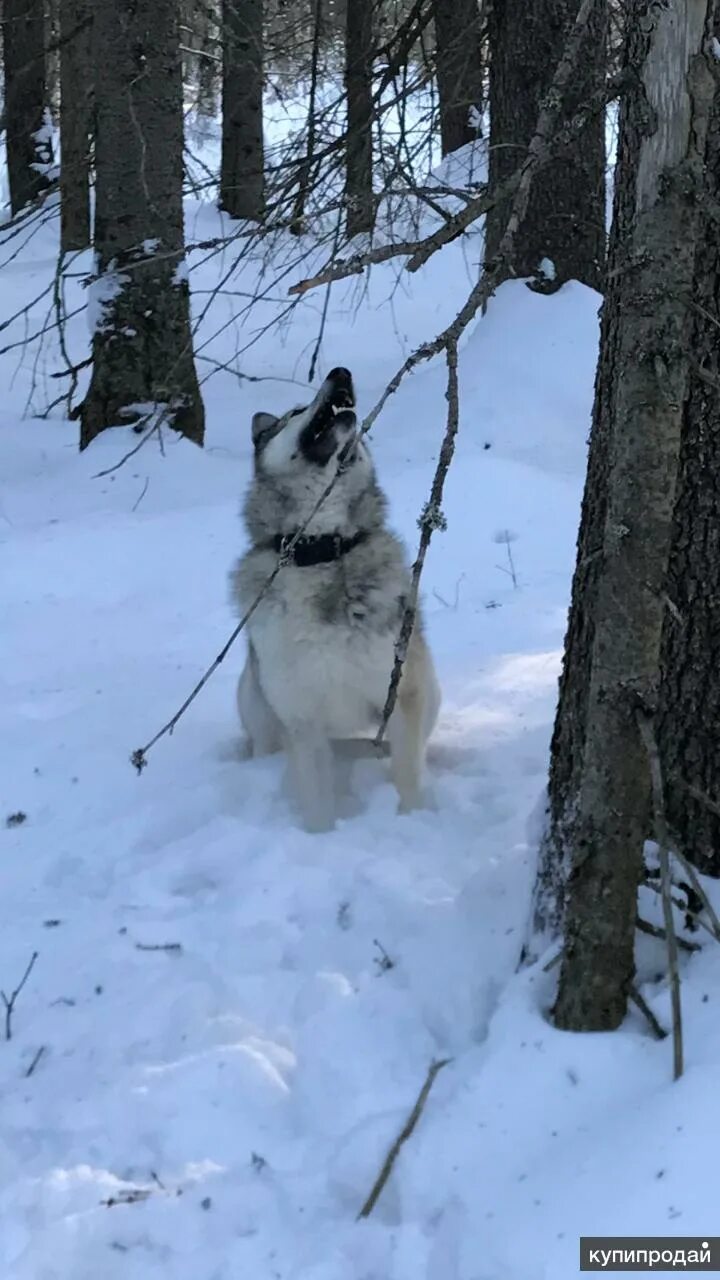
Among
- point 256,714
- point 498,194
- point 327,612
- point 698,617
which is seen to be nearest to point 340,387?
point 327,612

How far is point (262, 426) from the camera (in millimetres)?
4172

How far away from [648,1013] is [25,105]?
54.0ft

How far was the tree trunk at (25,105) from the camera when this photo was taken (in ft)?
47.9

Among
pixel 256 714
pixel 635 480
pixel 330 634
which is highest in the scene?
pixel 635 480

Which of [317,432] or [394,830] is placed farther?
[317,432]

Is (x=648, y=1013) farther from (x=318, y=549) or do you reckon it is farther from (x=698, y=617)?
(x=318, y=549)

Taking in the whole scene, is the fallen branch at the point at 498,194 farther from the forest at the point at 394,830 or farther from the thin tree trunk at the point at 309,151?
the thin tree trunk at the point at 309,151

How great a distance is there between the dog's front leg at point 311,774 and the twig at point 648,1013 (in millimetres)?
1578

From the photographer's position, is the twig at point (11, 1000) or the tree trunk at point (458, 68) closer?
the twig at point (11, 1000)

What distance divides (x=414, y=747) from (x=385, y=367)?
7.97m

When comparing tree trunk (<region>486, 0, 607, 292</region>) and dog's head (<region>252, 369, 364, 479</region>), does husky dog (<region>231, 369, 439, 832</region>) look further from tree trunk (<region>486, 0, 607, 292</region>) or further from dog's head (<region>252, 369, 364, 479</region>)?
tree trunk (<region>486, 0, 607, 292</region>)

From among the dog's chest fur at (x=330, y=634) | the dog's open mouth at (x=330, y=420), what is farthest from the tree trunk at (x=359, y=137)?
the dog's chest fur at (x=330, y=634)

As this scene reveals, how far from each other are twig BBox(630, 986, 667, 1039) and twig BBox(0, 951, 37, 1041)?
1541mm

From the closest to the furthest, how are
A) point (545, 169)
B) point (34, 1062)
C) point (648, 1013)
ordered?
point (648, 1013)
point (34, 1062)
point (545, 169)
